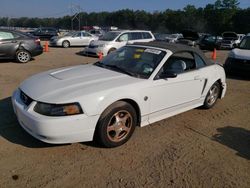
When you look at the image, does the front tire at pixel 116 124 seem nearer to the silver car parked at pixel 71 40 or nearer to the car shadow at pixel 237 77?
the car shadow at pixel 237 77

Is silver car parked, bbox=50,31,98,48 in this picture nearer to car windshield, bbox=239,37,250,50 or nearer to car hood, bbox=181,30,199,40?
car hood, bbox=181,30,199,40

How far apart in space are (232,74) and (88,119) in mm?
8575

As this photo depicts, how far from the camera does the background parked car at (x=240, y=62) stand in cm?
981

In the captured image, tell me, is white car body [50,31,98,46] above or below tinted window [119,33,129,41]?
below

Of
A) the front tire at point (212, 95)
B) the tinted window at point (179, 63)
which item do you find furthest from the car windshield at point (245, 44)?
the tinted window at point (179, 63)

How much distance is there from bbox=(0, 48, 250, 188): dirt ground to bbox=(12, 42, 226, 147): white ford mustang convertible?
28 centimetres

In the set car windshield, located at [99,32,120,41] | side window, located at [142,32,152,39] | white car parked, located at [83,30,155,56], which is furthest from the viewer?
side window, located at [142,32,152,39]

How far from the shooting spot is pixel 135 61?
4758mm

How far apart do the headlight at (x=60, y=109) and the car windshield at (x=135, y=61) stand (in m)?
1.23

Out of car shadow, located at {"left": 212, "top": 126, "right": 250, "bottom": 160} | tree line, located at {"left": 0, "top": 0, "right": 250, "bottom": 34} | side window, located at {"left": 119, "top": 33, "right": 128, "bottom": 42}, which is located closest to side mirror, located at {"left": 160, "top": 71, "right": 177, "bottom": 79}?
car shadow, located at {"left": 212, "top": 126, "right": 250, "bottom": 160}

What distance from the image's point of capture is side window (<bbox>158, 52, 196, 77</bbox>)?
15.1ft

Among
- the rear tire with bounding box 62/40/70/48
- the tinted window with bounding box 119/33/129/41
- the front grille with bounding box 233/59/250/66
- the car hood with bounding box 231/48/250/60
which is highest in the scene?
the tinted window with bounding box 119/33/129/41

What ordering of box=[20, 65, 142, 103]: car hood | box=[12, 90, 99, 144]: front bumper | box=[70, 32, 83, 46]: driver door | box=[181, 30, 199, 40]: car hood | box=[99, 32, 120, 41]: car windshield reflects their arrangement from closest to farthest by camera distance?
1. box=[12, 90, 99, 144]: front bumper
2. box=[20, 65, 142, 103]: car hood
3. box=[99, 32, 120, 41]: car windshield
4. box=[70, 32, 83, 46]: driver door
5. box=[181, 30, 199, 40]: car hood

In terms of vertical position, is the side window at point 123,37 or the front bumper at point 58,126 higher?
the side window at point 123,37
